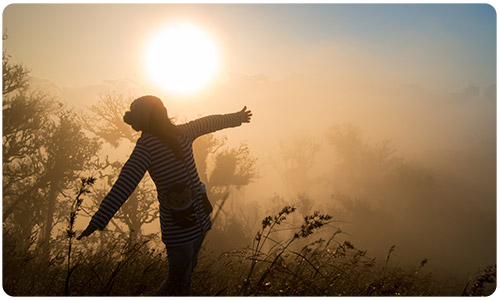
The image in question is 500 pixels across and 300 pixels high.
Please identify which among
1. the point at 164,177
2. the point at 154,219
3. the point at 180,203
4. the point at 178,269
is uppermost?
the point at 154,219

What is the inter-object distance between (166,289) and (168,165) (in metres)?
1.20

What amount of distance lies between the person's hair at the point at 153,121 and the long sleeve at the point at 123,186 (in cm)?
20

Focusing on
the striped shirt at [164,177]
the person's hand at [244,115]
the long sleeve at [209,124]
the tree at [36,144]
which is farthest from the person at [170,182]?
the tree at [36,144]

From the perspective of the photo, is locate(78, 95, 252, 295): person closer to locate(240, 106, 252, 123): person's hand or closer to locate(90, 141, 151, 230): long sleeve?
locate(90, 141, 151, 230): long sleeve

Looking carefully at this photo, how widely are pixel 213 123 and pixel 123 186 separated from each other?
1.32m

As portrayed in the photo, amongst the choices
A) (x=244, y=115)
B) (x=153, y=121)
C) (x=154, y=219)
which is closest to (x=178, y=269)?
(x=153, y=121)

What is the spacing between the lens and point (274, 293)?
3.17m

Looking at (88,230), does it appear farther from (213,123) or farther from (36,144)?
(36,144)

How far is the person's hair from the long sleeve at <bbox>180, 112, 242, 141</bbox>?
14.9 inches

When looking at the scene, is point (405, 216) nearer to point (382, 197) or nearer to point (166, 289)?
point (382, 197)

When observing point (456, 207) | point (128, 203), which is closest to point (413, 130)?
point (456, 207)

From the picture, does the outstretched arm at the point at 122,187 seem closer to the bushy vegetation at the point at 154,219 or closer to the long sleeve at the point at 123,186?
the long sleeve at the point at 123,186

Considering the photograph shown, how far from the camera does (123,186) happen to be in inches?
125

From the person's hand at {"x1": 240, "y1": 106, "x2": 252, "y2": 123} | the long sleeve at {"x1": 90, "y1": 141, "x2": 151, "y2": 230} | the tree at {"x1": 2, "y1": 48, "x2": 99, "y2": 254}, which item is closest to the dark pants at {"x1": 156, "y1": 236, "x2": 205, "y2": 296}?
the long sleeve at {"x1": 90, "y1": 141, "x2": 151, "y2": 230}
